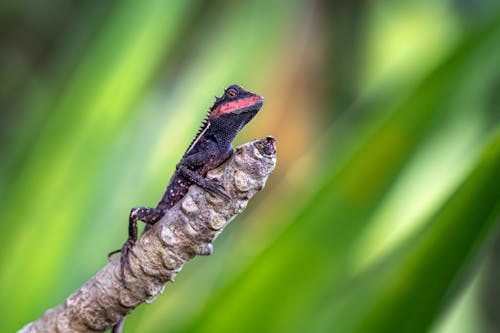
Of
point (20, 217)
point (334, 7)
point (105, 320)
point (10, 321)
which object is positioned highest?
point (334, 7)

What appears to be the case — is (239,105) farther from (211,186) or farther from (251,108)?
(211,186)

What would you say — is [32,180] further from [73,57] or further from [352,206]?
[352,206]

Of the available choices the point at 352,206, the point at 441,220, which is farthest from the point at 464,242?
the point at 352,206

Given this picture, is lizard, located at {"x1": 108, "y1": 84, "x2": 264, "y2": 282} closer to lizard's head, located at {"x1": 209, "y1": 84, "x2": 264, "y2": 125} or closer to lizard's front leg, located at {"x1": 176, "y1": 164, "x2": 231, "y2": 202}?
lizard's head, located at {"x1": 209, "y1": 84, "x2": 264, "y2": 125}

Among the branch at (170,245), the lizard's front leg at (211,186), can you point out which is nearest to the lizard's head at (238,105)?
the lizard's front leg at (211,186)

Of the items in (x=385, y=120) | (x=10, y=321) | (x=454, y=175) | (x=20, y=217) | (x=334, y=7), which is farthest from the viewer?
(x=334, y=7)

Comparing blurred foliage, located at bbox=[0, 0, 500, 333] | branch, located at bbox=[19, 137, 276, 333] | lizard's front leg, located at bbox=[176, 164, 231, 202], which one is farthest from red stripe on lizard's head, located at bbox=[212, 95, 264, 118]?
branch, located at bbox=[19, 137, 276, 333]

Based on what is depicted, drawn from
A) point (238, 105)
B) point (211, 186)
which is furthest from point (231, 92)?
point (211, 186)
